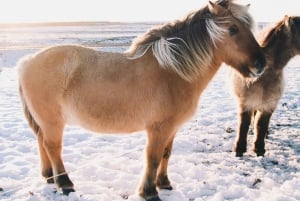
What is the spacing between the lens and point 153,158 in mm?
4332

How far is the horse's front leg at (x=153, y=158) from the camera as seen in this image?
13.9ft

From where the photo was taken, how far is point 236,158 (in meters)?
6.00

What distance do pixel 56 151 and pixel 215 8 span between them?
8.69ft

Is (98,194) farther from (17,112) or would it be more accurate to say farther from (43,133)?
(17,112)

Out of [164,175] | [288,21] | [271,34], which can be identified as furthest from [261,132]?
[164,175]

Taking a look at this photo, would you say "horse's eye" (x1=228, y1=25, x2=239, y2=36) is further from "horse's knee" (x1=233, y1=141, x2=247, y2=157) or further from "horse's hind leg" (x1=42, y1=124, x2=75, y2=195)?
"horse's knee" (x1=233, y1=141, x2=247, y2=157)

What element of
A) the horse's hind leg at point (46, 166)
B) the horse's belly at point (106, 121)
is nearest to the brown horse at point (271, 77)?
the horse's belly at point (106, 121)

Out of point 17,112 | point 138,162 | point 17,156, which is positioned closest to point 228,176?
point 138,162

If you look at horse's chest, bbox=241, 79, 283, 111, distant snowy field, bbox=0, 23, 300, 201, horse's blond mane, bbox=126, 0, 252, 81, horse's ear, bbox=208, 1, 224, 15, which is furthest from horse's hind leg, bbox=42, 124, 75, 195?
horse's chest, bbox=241, 79, 283, 111

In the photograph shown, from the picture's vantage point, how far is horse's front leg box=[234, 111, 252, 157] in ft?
20.1

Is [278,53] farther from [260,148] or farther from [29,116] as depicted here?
[29,116]

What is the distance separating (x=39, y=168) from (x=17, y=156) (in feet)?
2.33

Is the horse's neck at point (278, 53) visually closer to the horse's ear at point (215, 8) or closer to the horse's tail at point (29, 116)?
the horse's ear at point (215, 8)

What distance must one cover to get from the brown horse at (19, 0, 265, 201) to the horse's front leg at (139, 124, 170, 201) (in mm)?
12
